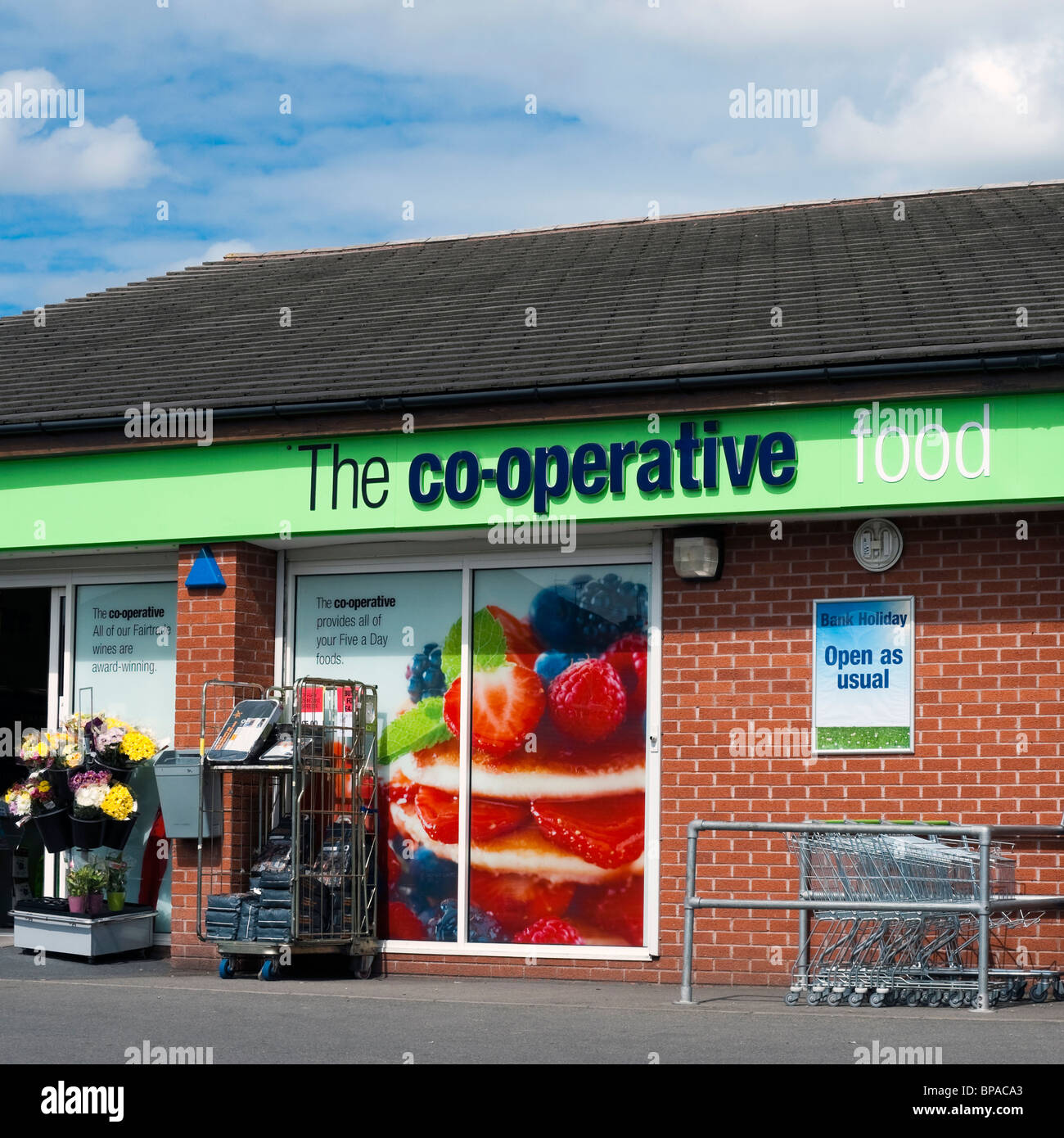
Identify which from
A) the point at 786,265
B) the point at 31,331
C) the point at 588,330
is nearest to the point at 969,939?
the point at 588,330

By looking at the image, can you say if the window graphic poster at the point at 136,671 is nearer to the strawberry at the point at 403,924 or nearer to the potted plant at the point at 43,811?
the potted plant at the point at 43,811

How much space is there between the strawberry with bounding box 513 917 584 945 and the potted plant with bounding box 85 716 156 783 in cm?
324

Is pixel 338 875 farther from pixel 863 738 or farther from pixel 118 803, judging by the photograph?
pixel 863 738

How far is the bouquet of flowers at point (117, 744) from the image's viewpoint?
12.6 metres

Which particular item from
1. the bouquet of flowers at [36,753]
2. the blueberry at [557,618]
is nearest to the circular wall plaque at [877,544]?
the blueberry at [557,618]

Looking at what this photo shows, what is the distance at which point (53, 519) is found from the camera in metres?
12.9

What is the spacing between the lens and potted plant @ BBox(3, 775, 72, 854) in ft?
40.9

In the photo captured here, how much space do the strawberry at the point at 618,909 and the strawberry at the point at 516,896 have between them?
0.16 m

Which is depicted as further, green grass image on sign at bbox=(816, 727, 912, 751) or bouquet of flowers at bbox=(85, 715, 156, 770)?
bouquet of flowers at bbox=(85, 715, 156, 770)

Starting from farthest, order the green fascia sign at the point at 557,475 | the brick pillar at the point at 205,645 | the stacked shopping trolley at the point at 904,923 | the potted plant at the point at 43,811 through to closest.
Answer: the potted plant at the point at 43,811 < the brick pillar at the point at 205,645 < the green fascia sign at the point at 557,475 < the stacked shopping trolley at the point at 904,923

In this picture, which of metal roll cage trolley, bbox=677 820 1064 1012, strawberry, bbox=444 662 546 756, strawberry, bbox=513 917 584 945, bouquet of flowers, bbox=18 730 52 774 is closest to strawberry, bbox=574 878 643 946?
strawberry, bbox=513 917 584 945

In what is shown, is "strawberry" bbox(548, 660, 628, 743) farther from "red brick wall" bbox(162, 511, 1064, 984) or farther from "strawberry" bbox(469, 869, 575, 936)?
"strawberry" bbox(469, 869, 575, 936)

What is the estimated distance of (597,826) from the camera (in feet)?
38.3

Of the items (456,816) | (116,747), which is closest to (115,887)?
(116,747)
